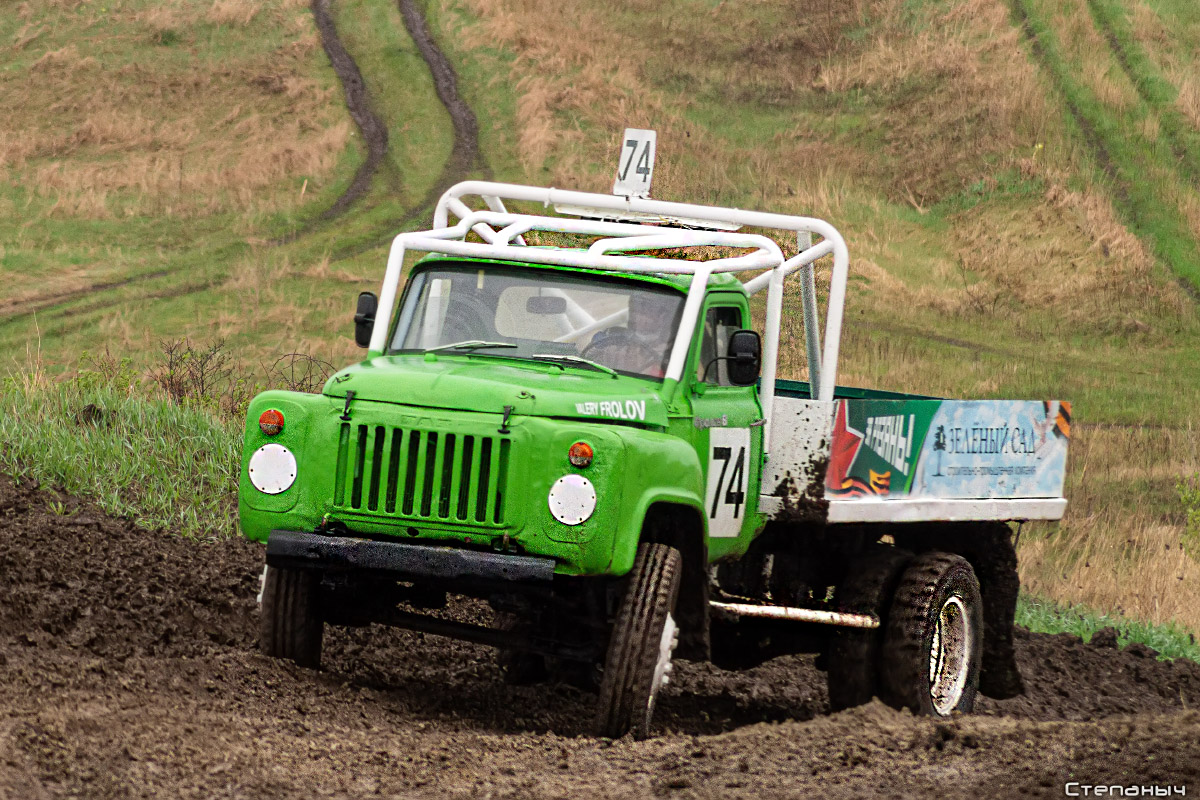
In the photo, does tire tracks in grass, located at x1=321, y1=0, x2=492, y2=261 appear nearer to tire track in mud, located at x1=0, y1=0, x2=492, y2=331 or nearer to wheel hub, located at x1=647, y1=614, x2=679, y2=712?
tire track in mud, located at x1=0, y1=0, x2=492, y2=331

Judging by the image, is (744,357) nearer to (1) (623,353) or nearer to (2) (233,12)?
(1) (623,353)

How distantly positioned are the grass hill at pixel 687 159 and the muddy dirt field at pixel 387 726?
431 inches

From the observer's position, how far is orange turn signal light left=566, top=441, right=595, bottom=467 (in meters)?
7.39

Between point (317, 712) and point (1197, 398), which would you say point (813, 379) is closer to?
point (317, 712)

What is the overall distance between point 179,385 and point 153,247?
561 inches

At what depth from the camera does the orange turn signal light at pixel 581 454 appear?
291 inches

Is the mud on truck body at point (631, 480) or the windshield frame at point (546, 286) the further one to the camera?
the windshield frame at point (546, 286)

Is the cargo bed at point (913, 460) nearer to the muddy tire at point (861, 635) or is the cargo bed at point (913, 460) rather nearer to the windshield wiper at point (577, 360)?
the muddy tire at point (861, 635)

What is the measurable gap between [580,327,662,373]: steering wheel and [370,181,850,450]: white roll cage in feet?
0.47

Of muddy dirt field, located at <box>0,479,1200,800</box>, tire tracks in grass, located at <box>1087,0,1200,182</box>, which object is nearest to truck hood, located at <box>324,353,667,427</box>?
muddy dirt field, located at <box>0,479,1200,800</box>

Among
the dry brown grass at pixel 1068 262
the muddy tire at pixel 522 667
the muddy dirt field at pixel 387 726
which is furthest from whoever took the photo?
the dry brown grass at pixel 1068 262

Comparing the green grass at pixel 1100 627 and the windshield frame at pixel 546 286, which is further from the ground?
the windshield frame at pixel 546 286

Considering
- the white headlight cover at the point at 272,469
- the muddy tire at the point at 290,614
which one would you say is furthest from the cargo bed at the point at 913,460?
the white headlight cover at the point at 272,469

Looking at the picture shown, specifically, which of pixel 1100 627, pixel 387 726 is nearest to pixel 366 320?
pixel 387 726
